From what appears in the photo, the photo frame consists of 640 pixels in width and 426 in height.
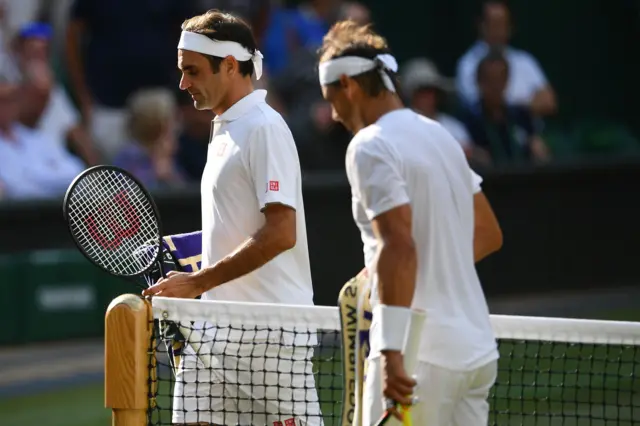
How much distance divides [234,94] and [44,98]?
6.03 meters

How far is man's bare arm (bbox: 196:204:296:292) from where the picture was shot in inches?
177

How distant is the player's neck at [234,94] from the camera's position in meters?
4.77

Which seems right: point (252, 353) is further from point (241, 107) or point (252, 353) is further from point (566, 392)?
point (566, 392)

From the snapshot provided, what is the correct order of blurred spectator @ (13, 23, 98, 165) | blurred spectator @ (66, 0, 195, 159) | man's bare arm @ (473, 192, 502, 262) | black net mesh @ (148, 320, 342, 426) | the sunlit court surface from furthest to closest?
1. blurred spectator @ (66, 0, 195, 159)
2. blurred spectator @ (13, 23, 98, 165)
3. the sunlit court surface
4. black net mesh @ (148, 320, 342, 426)
5. man's bare arm @ (473, 192, 502, 262)

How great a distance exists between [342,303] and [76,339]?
6333 millimetres

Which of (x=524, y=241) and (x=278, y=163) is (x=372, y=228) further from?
(x=524, y=241)

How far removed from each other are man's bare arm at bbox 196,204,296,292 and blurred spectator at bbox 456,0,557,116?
8.78 metres

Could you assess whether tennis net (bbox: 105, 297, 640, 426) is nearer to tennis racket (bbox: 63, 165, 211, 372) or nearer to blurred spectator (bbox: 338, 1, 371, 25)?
tennis racket (bbox: 63, 165, 211, 372)

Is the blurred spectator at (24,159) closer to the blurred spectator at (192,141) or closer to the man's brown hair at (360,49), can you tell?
the blurred spectator at (192,141)

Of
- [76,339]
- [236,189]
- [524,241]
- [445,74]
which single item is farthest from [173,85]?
[236,189]

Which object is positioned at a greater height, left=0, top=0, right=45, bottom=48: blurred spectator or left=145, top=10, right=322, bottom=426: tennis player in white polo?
left=0, top=0, right=45, bottom=48: blurred spectator

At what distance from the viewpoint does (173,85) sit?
11344mm

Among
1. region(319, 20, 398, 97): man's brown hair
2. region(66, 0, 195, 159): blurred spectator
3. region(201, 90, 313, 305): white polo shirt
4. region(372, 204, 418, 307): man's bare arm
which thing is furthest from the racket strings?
region(66, 0, 195, 159): blurred spectator

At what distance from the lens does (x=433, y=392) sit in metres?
3.82
